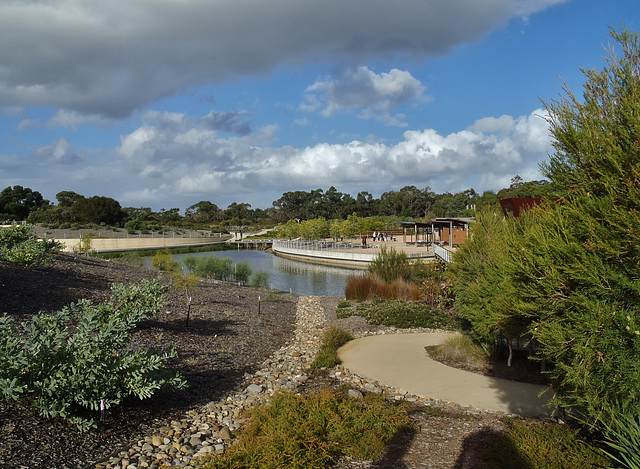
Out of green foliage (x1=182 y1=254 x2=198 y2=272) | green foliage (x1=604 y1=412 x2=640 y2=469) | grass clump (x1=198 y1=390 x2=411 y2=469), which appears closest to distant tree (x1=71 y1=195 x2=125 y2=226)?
green foliage (x1=182 y1=254 x2=198 y2=272)

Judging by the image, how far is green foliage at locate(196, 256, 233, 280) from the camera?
80.5ft

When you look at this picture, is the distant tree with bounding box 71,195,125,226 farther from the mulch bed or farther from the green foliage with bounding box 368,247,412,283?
the green foliage with bounding box 368,247,412,283

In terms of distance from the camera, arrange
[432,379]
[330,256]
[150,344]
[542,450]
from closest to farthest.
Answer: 1. [542,450]
2. [432,379]
3. [150,344]
4. [330,256]

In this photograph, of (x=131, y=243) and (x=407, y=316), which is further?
(x=131, y=243)

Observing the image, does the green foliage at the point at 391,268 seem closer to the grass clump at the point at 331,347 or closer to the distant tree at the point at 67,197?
the grass clump at the point at 331,347

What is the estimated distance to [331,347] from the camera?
1009 cm

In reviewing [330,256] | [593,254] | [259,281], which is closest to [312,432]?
[593,254]

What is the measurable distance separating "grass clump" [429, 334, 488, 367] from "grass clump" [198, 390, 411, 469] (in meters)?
3.25

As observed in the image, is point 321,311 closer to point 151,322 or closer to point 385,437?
point 151,322

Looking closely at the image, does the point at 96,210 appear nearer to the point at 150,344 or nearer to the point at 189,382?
the point at 150,344

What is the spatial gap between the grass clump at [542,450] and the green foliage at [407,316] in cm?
753

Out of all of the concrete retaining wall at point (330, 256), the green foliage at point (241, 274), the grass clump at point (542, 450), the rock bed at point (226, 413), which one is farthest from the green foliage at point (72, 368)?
the concrete retaining wall at point (330, 256)

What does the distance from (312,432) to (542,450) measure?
7.97 ft

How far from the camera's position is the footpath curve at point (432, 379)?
6.89 metres
